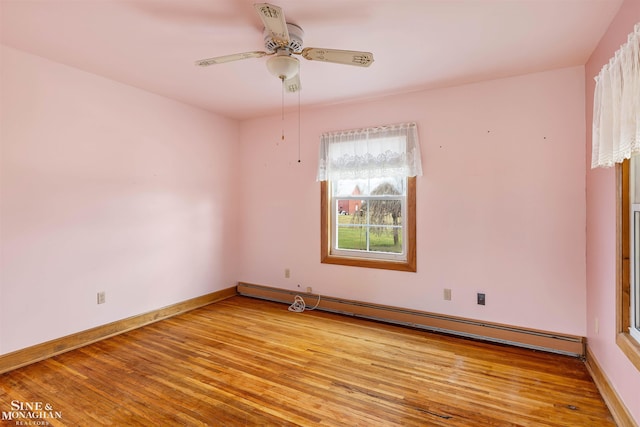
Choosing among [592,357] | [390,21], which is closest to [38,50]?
[390,21]

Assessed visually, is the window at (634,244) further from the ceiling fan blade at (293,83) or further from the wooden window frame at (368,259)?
the ceiling fan blade at (293,83)

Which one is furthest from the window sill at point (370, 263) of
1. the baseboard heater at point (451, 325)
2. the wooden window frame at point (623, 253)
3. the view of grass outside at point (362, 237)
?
the wooden window frame at point (623, 253)

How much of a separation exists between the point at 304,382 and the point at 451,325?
1722mm

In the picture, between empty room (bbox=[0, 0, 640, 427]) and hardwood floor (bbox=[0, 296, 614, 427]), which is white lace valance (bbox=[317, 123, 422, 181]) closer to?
empty room (bbox=[0, 0, 640, 427])

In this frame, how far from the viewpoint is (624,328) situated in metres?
1.93

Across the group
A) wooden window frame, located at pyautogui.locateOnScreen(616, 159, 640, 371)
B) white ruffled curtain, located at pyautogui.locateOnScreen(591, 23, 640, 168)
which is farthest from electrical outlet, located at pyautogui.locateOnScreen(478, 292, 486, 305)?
white ruffled curtain, located at pyautogui.locateOnScreen(591, 23, 640, 168)

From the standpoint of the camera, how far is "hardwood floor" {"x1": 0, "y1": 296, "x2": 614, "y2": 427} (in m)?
1.94

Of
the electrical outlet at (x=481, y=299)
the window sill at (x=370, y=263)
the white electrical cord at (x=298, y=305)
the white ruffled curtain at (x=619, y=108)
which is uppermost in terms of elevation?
the white ruffled curtain at (x=619, y=108)

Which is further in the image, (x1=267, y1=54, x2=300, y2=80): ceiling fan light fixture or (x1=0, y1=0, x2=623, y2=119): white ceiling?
(x1=267, y1=54, x2=300, y2=80): ceiling fan light fixture

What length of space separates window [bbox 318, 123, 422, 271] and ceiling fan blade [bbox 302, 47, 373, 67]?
1524 mm

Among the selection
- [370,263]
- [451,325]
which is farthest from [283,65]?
[451,325]

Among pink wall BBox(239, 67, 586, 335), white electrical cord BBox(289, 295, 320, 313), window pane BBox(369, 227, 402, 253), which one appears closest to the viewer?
pink wall BBox(239, 67, 586, 335)

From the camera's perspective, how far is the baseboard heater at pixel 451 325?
2779mm

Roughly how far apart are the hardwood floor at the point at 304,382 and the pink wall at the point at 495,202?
45 cm
